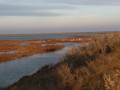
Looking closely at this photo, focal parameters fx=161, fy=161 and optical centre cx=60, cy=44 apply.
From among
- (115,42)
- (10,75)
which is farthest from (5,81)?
(115,42)

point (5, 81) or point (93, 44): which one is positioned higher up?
point (93, 44)

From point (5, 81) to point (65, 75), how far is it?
740cm

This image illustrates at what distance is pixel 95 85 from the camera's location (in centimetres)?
625

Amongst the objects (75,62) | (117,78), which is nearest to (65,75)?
(117,78)

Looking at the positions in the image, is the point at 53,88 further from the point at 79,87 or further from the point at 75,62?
Result: the point at 75,62

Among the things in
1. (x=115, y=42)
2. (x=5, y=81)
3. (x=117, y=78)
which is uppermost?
(x=115, y=42)

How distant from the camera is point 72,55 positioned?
13484mm

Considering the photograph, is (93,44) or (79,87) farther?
(93,44)

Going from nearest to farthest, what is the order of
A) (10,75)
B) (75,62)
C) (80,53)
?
1. (75,62)
2. (80,53)
3. (10,75)

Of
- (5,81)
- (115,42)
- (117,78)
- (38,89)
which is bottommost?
(5,81)

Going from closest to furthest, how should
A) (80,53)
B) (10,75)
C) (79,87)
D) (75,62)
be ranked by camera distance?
(79,87) → (75,62) → (80,53) → (10,75)

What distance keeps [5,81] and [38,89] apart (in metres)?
7.27

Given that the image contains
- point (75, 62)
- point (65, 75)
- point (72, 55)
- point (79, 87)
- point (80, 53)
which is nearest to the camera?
point (79, 87)

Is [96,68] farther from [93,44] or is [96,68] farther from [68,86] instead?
[93,44]
